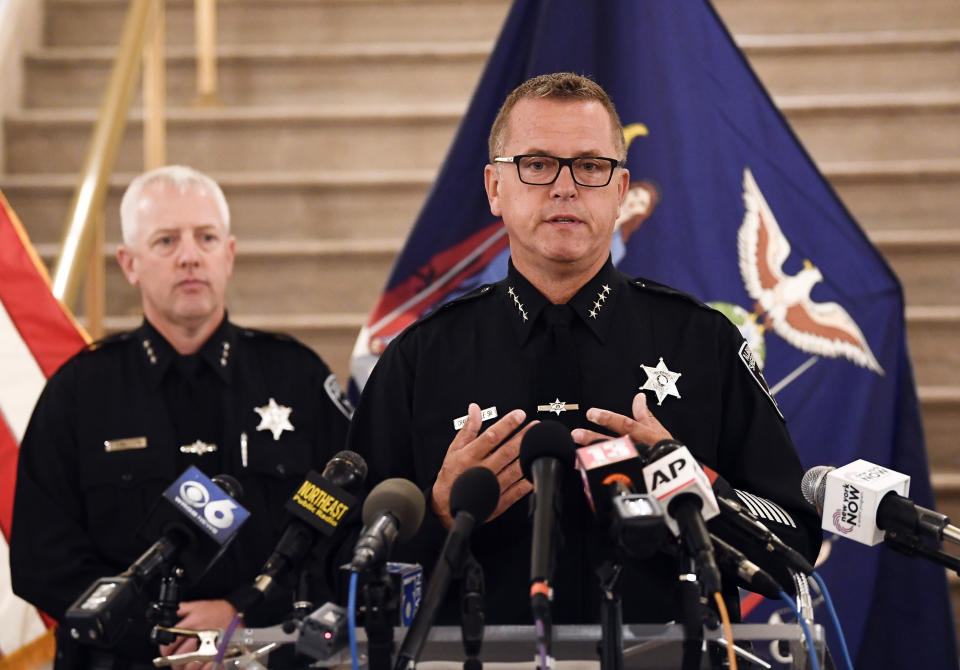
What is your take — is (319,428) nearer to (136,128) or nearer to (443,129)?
(443,129)

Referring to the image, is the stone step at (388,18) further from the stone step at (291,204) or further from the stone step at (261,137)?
the stone step at (291,204)

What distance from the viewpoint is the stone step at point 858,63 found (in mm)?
4418

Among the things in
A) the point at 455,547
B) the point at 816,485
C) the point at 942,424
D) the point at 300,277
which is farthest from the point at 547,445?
the point at 300,277

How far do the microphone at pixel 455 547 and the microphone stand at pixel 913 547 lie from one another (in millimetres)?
529

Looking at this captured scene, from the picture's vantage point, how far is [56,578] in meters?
2.40

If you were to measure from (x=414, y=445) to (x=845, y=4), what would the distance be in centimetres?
343

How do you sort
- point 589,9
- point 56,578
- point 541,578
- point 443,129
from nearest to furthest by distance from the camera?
point 541,578, point 56,578, point 589,9, point 443,129

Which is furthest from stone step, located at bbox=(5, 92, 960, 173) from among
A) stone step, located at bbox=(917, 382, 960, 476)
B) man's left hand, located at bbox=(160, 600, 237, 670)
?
man's left hand, located at bbox=(160, 600, 237, 670)

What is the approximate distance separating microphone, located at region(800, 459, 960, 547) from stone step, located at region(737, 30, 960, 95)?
3076 millimetres

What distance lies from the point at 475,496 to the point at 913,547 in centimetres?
57

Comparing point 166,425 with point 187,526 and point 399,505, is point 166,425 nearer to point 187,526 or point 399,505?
point 187,526

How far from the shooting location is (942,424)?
3719mm

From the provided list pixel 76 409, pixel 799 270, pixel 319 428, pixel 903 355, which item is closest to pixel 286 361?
pixel 319 428

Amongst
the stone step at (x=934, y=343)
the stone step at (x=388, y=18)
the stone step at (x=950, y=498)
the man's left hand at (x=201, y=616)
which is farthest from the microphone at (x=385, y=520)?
the stone step at (x=388, y=18)
